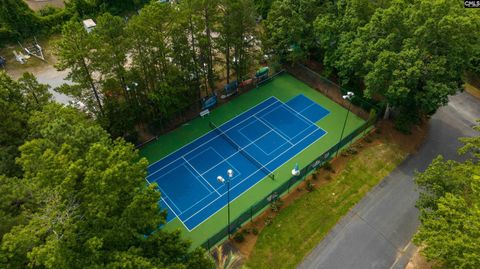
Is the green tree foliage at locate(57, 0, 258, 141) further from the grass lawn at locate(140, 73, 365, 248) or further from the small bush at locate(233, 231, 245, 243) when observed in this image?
the small bush at locate(233, 231, 245, 243)

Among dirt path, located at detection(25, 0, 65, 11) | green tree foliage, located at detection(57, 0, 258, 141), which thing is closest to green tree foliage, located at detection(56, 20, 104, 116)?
green tree foliage, located at detection(57, 0, 258, 141)

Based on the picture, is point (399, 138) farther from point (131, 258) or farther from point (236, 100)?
point (131, 258)

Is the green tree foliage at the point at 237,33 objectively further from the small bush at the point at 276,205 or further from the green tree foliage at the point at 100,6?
the green tree foliage at the point at 100,6

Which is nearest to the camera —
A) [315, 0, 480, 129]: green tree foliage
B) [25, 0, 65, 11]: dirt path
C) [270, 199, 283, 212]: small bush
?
[270, 199, 283, 212]: small bush

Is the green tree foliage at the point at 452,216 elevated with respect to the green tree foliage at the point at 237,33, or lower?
lower

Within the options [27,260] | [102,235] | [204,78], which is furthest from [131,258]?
[204,78]

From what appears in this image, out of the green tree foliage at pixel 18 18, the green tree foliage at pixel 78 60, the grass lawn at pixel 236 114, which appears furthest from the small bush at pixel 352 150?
the green tree foliage at pixel 18 18

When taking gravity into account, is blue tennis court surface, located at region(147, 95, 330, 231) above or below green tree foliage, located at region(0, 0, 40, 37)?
below

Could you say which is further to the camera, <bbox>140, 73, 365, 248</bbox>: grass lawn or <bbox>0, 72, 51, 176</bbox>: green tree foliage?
<bbox>140, 73, 365, 248</bbox>: grass lawn
